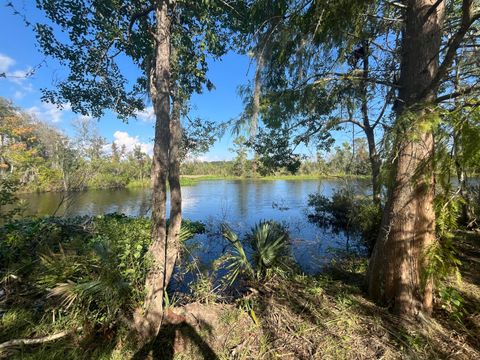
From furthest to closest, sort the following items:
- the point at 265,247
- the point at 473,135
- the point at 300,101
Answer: the point at 265,247 < the point at 300,101 < the point at 473,135

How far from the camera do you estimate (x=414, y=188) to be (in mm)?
2262

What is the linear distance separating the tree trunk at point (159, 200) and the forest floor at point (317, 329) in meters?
0.29

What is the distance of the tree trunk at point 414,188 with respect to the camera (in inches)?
87.5

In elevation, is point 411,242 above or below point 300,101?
below

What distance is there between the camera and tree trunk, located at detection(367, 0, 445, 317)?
7.29 ft

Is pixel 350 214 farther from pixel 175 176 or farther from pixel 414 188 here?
pixel 175 176

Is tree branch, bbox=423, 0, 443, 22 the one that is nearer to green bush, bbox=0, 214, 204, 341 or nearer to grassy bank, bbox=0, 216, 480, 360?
grassy bank, bbox=0, 216, 480, 360

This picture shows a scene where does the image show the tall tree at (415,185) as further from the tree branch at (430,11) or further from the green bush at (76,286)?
the green bush at (76,286)

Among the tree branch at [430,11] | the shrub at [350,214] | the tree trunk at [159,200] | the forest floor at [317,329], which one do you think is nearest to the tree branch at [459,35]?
the tree branch at [430,11]

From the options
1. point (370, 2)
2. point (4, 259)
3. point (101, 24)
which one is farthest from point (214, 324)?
point (101, 24)

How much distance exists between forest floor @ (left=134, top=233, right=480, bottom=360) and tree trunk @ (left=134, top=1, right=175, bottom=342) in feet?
0.94

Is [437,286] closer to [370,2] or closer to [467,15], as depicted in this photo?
[467,15]

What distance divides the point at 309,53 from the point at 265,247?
125 inches

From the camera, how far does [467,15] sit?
1.61 metres
